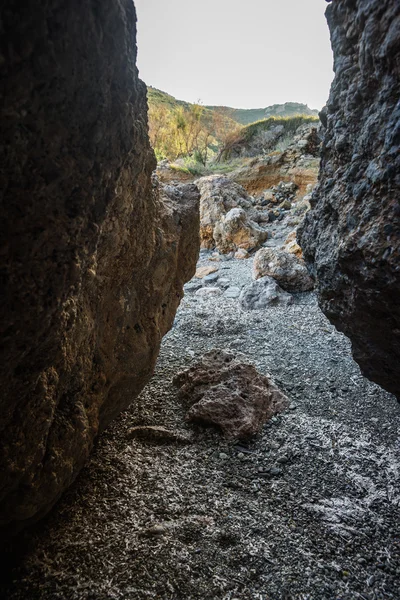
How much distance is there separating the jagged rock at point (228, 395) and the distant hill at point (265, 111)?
24622 millimetres

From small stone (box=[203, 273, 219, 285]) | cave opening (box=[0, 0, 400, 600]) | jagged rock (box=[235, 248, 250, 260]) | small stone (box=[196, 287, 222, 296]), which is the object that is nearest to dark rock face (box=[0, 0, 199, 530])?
cave opening (box=[0, 0, 400, 600])

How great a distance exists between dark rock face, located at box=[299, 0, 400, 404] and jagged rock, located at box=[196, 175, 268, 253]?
749cm

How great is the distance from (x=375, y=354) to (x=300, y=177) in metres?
13.3

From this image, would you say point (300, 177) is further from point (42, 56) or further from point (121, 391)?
point (42, 56)

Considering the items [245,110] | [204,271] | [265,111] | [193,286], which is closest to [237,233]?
[204,271]

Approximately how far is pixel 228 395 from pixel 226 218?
7.87 m

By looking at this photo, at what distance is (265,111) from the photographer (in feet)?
90.8

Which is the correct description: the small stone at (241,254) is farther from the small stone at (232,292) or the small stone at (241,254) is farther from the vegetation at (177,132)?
the vegetation at (177,132)

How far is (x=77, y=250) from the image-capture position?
1.24 meters

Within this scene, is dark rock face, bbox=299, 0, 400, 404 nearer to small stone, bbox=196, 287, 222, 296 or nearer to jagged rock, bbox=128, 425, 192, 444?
jagged rock, bbox=128, 425, 192, 444

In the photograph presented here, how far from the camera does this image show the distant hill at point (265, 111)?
2499 centimetres

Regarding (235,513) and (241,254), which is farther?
(241,254)

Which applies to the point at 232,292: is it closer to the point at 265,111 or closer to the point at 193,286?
the point at 193,286

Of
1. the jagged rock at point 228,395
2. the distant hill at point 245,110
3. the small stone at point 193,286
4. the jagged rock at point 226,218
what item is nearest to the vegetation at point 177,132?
the distant hill at point 245,110
